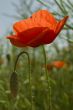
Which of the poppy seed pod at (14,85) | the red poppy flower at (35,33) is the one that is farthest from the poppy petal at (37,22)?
the poppy seed pod at (14,85)

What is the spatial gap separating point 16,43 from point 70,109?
5.37ft

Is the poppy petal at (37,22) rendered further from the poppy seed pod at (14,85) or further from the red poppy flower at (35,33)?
the poppy seed pod at (14,85)

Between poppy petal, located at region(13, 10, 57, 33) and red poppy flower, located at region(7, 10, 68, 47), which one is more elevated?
poppy petal, located at region(13, 10, 57, 33)

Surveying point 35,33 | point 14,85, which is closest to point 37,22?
point 35,33

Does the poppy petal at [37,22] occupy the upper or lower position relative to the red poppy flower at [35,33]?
upper

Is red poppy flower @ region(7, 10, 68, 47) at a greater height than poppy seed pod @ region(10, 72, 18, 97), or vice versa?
red poppy flower @ region(7, 10, 68, 47)

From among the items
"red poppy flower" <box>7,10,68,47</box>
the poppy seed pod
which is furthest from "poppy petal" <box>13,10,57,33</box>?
the poppy seed pod

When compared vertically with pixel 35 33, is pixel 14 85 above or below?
below

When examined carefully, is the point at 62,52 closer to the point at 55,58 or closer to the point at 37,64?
the point at 55,58

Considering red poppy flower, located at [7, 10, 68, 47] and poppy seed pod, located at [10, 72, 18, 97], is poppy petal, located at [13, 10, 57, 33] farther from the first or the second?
poppy seed pod, located at [10, 72, 18, 97]

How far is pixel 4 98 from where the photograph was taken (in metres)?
2.22

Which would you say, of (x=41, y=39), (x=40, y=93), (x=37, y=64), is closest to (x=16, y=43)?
(x=41, y=39)

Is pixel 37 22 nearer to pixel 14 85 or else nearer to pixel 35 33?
pixel 35 33

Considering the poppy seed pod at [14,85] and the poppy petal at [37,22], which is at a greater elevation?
the poppy petal at [37,22]
